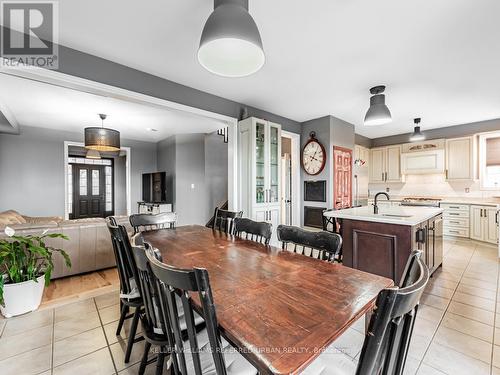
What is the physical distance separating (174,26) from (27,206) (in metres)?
5.73

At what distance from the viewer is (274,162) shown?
3.89m

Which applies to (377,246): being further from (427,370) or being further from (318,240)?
(318,240)

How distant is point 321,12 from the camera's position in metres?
1.76

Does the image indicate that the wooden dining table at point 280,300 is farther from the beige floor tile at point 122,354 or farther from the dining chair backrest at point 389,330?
the beige floor tile at point 122,354

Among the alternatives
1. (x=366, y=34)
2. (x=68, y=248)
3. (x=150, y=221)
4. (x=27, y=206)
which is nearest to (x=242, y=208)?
(x=150, y=221)

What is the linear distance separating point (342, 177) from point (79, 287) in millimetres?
4633

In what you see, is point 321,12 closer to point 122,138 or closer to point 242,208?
point 242,208

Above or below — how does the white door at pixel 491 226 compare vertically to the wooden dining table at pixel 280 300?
below

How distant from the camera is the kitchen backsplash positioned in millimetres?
5168

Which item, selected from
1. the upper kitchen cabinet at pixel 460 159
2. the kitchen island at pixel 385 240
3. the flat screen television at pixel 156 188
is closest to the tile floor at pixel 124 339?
the kitchen island at pixel 385 240

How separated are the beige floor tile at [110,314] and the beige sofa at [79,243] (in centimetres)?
109

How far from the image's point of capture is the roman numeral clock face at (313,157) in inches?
175

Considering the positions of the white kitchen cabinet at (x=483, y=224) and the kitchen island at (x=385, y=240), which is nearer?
the kitchen island at (x=385, y=240)

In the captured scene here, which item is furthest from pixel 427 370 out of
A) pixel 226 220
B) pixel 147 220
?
pixel 147 220
